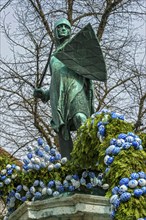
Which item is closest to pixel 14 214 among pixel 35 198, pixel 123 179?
pixel 35 198

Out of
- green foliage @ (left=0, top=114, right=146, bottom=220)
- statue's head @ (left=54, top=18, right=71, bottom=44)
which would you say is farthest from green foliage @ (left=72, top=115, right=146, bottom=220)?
statue's head @ (left=54, top=18, right=71, bottom=44)

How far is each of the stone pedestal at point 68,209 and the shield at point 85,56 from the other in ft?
4.96

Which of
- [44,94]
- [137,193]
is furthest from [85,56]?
[137,193]

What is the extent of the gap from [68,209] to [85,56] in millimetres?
1769

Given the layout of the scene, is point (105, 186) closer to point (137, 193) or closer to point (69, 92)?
point (137, 193)

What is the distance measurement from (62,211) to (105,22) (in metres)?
8.76

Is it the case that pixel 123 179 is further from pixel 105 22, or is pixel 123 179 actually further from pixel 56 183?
pixel 105 22

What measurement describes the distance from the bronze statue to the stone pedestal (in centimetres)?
88

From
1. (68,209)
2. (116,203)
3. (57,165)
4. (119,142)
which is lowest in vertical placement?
(116,203)

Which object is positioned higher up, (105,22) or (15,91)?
(105,22)

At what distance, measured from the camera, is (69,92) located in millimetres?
7137

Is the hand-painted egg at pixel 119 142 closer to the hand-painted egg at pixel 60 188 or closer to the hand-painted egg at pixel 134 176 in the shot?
the hand-painted egg at pixel 134 176

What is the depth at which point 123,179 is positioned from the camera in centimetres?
549

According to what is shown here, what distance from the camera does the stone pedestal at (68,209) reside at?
612 centimetres
